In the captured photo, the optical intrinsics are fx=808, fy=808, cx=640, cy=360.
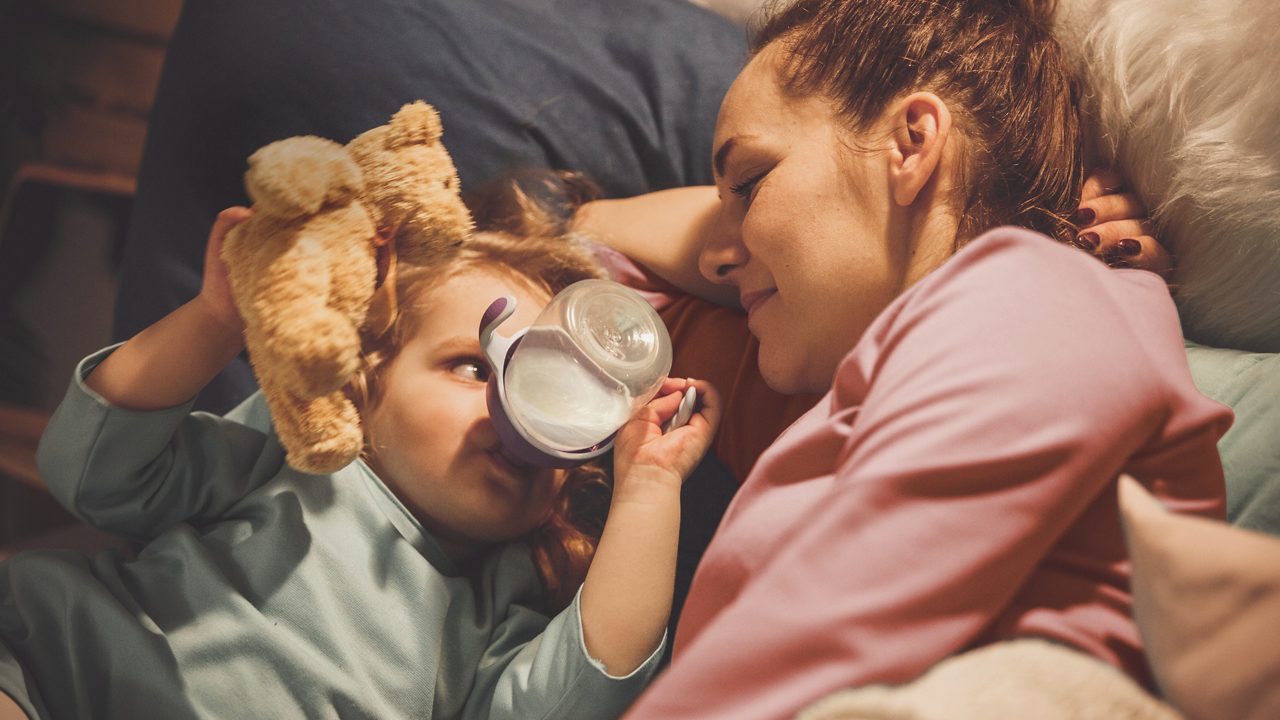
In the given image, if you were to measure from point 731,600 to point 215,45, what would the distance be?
919 millimetres

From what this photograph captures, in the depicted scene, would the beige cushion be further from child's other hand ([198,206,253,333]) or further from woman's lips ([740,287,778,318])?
child's other hand ([198,206,253,333])

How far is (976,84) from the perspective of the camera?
0.82 m

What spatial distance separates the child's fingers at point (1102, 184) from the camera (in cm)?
87

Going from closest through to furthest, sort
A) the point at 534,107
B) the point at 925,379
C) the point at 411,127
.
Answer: the point at 925,379 < the point at 411,127 < the point at 534,107

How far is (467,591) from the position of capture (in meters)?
0.92

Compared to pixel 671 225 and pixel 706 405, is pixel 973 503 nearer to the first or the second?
pixel 706 405

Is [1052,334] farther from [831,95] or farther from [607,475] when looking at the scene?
[607,475]

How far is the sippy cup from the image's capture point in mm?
804

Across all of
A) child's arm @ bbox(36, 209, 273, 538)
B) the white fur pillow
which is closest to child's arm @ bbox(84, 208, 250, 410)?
child's arm @ bbox(36, 209, 273, 538)

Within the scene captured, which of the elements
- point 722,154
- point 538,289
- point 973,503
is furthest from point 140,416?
point 973,503

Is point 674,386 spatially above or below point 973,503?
below

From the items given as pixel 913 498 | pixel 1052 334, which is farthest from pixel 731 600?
pixel 1052 334

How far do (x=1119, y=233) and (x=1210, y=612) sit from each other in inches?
19.1

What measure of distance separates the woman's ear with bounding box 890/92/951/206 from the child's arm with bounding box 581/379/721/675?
1.10ft
